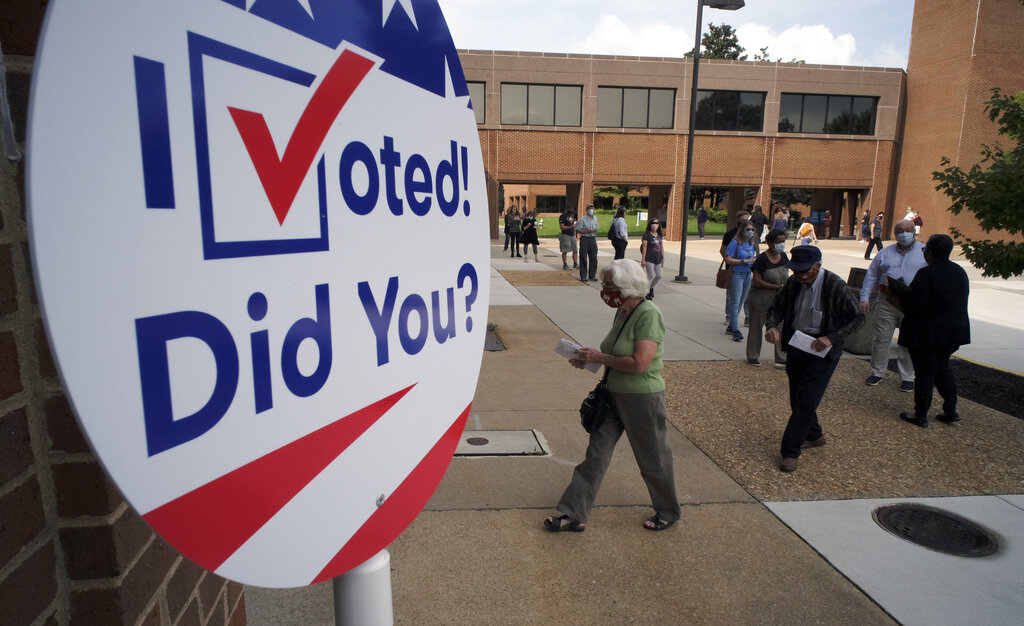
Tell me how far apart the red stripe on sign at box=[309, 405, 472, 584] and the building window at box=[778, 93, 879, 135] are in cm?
3458

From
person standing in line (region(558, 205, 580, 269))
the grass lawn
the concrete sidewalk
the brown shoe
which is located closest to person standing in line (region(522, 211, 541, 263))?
person standing in line (region(558, 205, 580, 269))

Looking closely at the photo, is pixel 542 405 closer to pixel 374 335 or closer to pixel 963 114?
pixel 374 335

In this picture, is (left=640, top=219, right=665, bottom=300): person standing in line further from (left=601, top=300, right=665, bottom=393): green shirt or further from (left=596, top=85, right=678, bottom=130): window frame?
(left=596, top=85, right=678, bottom=130): window frame

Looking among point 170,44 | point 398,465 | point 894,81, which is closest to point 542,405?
point 398,465

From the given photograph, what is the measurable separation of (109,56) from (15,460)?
2.74 ft

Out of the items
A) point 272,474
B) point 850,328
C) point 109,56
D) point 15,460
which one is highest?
point 109,56

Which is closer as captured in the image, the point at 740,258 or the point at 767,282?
the point at 767,282

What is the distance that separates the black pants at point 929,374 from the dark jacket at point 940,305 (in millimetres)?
80

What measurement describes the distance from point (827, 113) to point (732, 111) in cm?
513

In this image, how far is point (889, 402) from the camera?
677 centimetres

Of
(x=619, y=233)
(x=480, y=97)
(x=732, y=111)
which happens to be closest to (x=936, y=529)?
(x=619, y=233)

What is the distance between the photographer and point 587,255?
50.4 ft

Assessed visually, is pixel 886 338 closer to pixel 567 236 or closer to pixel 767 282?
pixel 767 282

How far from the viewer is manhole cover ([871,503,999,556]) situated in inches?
155
